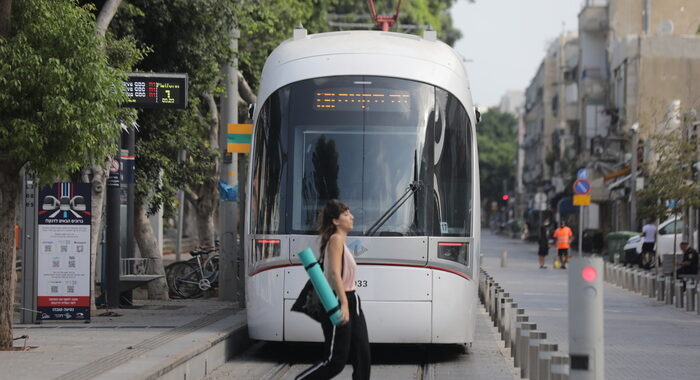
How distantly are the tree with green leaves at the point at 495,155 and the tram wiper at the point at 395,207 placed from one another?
154m

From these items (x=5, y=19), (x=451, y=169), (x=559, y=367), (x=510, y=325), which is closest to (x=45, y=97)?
(x=5, y=19)

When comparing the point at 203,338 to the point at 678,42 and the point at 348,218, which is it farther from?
the point at 678,42

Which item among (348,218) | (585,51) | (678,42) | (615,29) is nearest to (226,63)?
(348,218)

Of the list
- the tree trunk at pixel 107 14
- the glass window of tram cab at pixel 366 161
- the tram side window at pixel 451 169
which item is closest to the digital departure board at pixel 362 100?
the glass window of tram cab at pixel 366 161

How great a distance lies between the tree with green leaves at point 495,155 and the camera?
172125 mm

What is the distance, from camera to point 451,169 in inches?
621

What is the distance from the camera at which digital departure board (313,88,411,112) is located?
15.8 m

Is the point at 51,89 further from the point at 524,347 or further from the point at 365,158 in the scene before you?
the point at 524,347

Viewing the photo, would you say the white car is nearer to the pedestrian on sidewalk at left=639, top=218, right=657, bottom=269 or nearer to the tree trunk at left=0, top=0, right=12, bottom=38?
the pedestrian on sidewalk at left=639, top=218, right=657, bottom=269

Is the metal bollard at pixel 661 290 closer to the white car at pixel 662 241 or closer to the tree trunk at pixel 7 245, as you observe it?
the white car at pixel 662 241

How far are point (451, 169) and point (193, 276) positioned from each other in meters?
11.6

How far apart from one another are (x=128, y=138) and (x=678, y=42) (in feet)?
157

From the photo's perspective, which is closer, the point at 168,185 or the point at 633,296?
the point at 168,185

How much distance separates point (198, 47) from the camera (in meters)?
25.2
